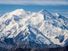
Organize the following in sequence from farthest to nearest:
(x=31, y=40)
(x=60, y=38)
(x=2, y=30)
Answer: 1. (x=2, y=30)
2. (x=60, y=38)
3. (x=31, y=40)

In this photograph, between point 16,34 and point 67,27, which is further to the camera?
point 67,27

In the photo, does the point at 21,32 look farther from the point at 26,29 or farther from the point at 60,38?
the point at 60,38

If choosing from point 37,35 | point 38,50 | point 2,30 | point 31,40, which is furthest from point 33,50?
point 2,30

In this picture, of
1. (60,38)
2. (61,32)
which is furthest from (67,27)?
(60,38)

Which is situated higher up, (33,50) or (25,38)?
(33,50)

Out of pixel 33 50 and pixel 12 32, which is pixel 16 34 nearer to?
pixel 12 32

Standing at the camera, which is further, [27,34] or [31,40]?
[27,34]

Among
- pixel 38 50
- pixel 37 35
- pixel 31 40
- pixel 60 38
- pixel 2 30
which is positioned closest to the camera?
pixel 38 50

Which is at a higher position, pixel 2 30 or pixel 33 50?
pixel 33 50

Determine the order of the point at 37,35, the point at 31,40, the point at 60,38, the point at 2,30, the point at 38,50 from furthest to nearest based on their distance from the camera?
the point at 2,30
the point at 37,35
the point at 60,38
the point at 31,40
the point at 38,50
